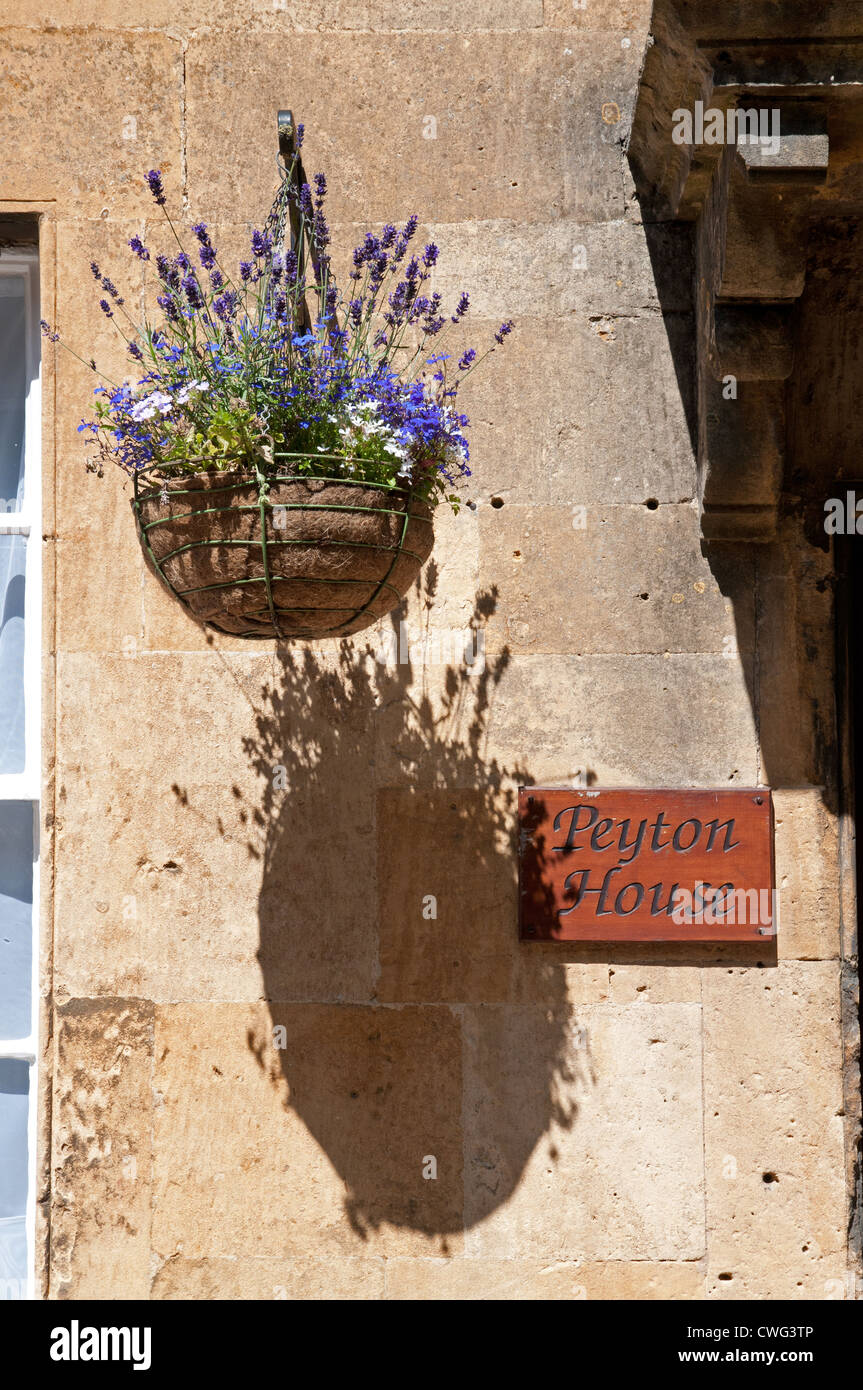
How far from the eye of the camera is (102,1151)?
306cm

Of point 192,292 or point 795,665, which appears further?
point 795,665

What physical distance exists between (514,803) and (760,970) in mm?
718

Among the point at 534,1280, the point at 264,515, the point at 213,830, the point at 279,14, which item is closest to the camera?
the point at 264,515

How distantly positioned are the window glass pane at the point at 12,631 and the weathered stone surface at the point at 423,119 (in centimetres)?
103

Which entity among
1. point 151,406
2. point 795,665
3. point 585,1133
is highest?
point 151,406

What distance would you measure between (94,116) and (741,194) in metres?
1.71

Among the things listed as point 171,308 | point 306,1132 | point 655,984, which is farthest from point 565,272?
point 306,1132

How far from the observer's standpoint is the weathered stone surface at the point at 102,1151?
304cm

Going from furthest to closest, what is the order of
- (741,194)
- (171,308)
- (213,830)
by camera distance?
(213,830) < (171,308) < (741,194)

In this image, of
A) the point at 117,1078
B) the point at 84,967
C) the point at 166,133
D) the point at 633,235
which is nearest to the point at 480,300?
the point at 633,235

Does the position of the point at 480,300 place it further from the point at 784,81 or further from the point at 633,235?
the point at 784,81

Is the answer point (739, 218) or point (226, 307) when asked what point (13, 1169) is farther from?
point (739, 218)

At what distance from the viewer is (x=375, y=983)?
3.08 metres

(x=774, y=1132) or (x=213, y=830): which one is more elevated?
(x=213, y=830)
